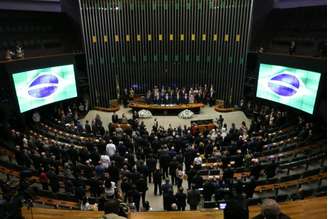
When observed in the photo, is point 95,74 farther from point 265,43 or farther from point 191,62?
point 265,43

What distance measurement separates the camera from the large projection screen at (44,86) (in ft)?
48.1

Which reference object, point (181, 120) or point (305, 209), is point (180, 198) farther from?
point (181, 120)

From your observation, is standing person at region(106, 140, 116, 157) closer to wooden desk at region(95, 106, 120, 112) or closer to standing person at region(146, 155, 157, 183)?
standing person at region(146, 155, 157, 183)

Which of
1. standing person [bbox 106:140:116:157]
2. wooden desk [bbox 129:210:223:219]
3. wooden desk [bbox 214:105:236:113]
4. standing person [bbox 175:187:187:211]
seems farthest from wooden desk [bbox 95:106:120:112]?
wooden desk [bbox 129:210:223:219]

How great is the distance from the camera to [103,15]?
68.7ft

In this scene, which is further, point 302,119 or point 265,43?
point 265,43

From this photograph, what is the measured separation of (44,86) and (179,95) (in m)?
8.93

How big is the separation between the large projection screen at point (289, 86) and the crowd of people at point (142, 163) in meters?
1.12

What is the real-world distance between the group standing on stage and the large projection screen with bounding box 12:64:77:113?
16.9ft

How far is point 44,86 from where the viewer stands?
52.3 ft

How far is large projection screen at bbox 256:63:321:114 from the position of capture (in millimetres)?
13148

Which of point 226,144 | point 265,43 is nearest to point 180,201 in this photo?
point 226,144

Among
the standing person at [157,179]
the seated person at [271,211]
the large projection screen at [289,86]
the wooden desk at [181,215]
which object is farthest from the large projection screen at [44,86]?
the seated person at [271,211]

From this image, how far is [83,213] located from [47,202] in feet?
6.99
